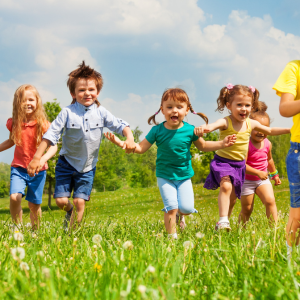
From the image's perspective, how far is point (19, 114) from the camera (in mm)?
5664

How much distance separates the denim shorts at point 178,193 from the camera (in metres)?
4.81

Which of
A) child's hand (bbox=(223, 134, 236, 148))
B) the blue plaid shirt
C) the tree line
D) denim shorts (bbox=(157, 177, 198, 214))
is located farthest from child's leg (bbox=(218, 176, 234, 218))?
the tree line

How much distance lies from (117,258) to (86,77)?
3.37 metres

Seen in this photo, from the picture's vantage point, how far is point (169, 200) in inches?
187

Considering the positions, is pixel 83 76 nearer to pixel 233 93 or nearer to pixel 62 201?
pixel 62 201

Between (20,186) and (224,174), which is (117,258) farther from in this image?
(20,186)

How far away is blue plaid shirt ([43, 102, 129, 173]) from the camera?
5.09 m

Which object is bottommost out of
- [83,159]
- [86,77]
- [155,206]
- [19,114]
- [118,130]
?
[155,206]

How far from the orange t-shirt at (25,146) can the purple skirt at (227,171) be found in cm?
271

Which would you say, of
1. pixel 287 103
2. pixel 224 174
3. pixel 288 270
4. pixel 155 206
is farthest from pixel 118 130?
pixel 155 206

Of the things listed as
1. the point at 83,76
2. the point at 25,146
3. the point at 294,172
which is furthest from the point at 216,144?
the point at 25,146

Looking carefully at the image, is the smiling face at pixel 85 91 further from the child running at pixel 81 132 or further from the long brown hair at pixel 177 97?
the long brown hair at pixel 177 97

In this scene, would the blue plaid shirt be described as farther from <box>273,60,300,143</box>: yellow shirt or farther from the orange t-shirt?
<box>273,60,300,143</box>: yellow shirt

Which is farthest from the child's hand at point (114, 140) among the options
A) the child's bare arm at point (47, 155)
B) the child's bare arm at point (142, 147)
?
the child's bare arm at point (47, 155)
